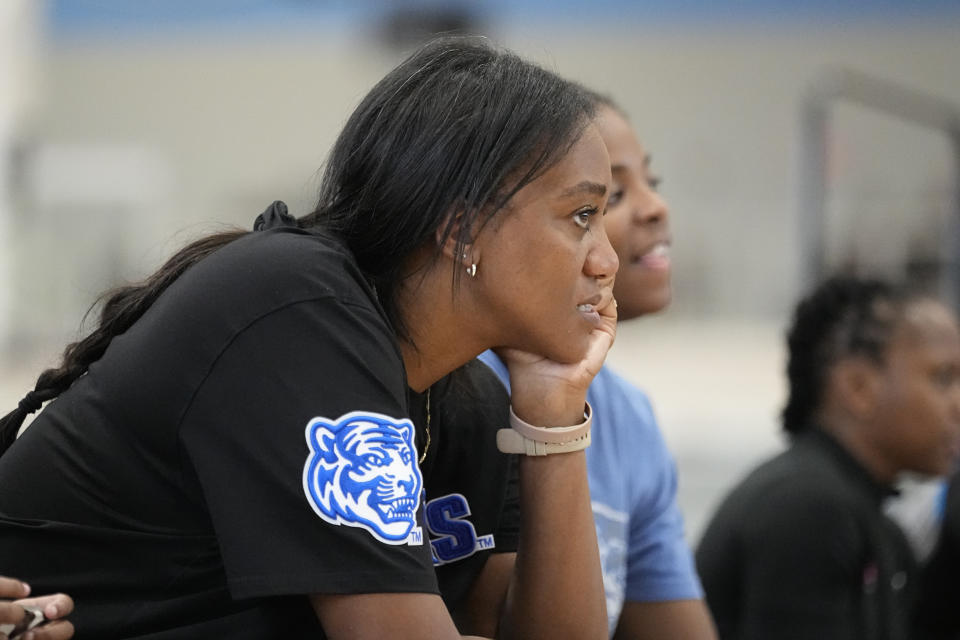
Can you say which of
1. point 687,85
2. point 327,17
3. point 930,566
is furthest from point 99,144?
point 930,566

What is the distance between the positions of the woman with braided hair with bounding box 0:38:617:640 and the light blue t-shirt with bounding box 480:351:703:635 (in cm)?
44

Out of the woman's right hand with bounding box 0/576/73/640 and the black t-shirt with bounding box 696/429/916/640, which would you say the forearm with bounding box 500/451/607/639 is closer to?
the woman's right hand with bounding box 0/576/73/640

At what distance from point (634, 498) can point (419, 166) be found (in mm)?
943

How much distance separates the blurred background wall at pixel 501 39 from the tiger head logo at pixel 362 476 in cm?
1055

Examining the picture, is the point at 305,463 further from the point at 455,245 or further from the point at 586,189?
the point at 586,189

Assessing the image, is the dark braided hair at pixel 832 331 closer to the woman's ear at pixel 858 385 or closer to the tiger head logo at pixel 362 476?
the woman's ear at pixel 858 385

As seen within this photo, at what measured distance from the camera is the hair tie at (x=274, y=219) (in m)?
1.62

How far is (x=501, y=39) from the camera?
12633 mm

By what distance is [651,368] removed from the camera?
12844 mm

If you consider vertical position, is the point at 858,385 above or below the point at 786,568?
above

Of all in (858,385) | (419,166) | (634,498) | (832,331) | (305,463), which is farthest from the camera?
(832,331)

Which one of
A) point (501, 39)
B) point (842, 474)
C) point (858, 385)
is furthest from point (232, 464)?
point (501, 39)

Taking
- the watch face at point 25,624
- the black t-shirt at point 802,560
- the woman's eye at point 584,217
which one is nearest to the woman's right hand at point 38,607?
the watch face at point 25,624

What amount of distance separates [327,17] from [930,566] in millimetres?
13141
